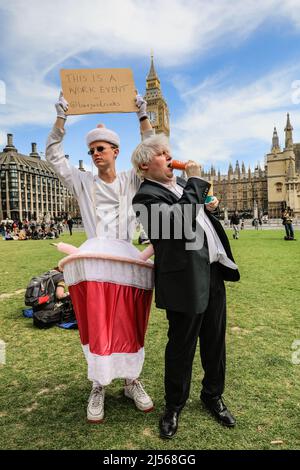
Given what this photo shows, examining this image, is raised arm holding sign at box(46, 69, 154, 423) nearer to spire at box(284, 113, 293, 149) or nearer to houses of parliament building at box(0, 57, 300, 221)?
houses of parliament building at box(0, 57, 300, 221)

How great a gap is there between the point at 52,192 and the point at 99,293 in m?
102

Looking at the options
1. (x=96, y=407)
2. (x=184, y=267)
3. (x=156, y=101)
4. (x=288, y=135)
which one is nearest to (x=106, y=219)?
(x=184, y=267)

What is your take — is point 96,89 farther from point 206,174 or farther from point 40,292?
point 206,174

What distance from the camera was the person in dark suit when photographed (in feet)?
7.80

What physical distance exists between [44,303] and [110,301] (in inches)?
123

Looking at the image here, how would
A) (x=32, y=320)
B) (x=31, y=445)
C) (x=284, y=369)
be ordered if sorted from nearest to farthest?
(x=31, y=445) → (x=284, y=369) → (x=32, y=320)

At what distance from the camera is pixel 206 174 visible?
10350 cm

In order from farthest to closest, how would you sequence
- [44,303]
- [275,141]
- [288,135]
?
1. [275,141]
2. [288,135]
3. [44,303]

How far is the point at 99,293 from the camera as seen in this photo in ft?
8.73

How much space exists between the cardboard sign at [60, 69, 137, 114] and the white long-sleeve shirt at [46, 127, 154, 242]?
0.92 ft

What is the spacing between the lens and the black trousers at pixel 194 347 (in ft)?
8.43

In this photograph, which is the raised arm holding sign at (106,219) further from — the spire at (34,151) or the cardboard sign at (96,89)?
the spire at (34,151)
